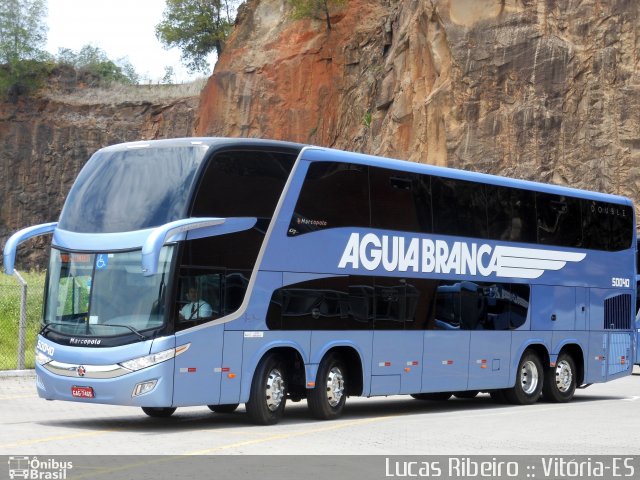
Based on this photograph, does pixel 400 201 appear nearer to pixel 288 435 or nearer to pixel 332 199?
pixel 332 199

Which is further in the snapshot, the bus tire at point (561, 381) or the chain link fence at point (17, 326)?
the chain link fence at point (17, 326)

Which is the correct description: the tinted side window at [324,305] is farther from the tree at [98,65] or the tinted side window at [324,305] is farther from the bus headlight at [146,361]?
the tree at [98,65]

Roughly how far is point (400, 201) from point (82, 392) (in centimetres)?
630

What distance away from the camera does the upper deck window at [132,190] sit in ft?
49.9

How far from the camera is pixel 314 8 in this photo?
58.0 meters

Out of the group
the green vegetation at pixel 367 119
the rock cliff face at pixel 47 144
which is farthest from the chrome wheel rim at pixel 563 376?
the rock cliff face at pixel 47 144

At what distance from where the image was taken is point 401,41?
48812 mm

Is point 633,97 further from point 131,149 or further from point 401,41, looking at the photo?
point 131,149

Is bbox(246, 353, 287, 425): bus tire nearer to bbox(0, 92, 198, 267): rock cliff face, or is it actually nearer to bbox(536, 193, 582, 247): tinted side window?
bbox(536, 193, 582, 247): tinted side window

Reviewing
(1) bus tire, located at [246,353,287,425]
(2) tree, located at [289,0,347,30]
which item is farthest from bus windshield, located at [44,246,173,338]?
(2) tree, located at [289,0,347,30]

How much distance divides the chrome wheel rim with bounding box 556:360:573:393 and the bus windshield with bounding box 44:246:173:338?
10574 millimetres

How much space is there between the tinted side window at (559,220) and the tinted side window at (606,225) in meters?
0.29

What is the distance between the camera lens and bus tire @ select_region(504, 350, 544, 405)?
2156cm

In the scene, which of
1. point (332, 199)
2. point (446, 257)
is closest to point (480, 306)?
point (446, 257)
